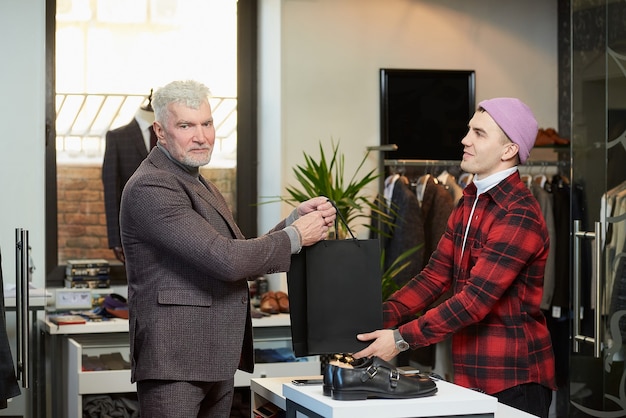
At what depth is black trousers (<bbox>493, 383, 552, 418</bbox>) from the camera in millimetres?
2846

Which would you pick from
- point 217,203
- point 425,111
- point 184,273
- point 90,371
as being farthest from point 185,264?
point 425,111

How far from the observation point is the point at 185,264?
103 inches

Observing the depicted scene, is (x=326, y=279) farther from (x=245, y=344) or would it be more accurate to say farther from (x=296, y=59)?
(x=296, y=59)

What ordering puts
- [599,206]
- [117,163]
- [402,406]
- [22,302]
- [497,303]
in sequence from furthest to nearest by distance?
[117,163] → [599,206] → [22,302] → [497,303] → [402,406]

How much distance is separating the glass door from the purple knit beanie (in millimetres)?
849

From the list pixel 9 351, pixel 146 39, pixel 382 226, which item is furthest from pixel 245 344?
pixel 146 39

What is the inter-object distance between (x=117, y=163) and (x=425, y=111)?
1722 millimetres

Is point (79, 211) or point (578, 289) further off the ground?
point (79, 211)

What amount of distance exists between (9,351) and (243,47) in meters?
2.61

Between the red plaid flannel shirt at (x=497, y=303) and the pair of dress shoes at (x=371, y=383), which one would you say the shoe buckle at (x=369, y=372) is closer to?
the pair of dress shoes at (x=371, y=383)

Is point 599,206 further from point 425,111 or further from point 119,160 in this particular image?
point 119,160

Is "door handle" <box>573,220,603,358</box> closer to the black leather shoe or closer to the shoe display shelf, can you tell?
the shoe display shelf

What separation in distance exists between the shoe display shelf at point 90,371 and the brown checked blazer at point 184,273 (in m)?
1.72

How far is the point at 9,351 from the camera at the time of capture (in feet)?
11.3
